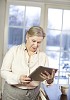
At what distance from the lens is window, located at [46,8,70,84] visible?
404cm

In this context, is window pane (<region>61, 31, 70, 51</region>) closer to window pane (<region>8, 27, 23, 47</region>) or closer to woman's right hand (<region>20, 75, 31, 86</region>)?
window pane (<region>8, 27, 23, 47</region>)

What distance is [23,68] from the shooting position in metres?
1.54

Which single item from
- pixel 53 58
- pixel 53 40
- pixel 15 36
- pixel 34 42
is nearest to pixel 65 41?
pixel 53 40

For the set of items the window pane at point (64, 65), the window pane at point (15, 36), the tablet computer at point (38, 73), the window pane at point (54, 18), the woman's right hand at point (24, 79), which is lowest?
the window pane at point (64, 65)

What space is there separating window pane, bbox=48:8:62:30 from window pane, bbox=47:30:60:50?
0.10 metres

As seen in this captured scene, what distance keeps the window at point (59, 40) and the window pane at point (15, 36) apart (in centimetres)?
52

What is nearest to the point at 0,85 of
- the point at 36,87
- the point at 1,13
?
the point at 1,13

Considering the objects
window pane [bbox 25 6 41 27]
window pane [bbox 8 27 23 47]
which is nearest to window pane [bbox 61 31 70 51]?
window pane [bbox 25 6 41 27]

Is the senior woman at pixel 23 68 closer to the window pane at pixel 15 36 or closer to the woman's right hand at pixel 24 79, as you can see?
the woman's right hand at pixel 24 79

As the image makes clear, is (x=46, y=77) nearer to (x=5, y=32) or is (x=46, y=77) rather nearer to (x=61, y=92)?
(x=61, y=92)

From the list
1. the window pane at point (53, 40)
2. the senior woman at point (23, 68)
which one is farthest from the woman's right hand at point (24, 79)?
the window pane at point (53, 40)

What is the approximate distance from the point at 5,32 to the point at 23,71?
8.03 feet

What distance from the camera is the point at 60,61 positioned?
4.13 m

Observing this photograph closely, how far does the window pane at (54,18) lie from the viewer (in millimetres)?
4027
